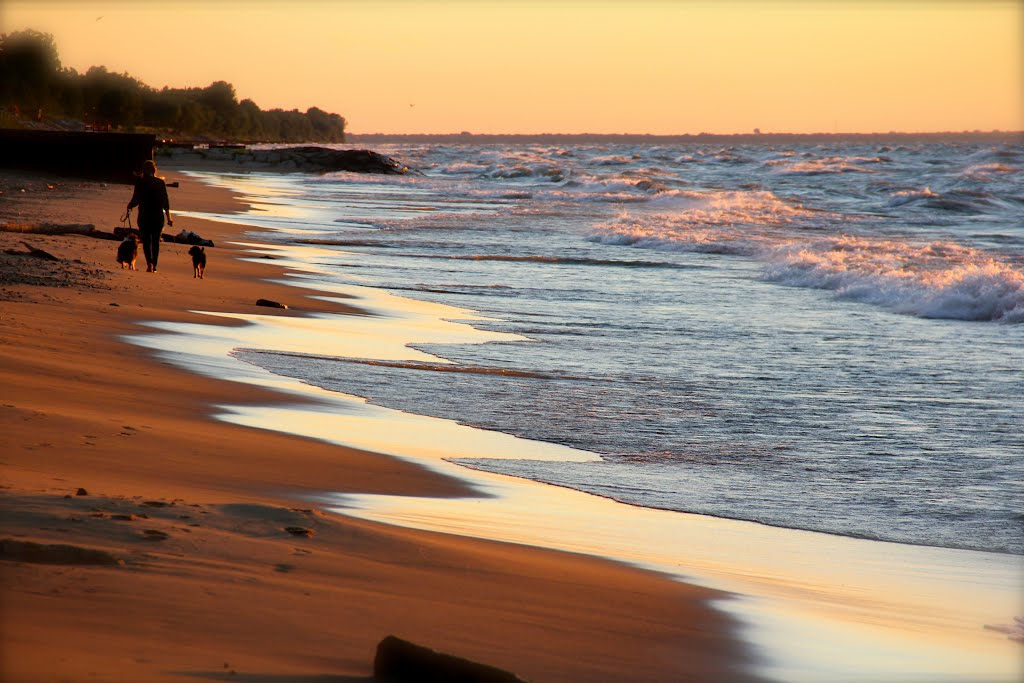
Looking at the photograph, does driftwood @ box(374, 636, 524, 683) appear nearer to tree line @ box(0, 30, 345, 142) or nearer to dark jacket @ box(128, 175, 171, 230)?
dark jacket @ box(128, 175, 171, 230)

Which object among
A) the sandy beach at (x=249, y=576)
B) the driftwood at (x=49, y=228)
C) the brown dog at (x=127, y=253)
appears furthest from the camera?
the driftwood at (x=49, y=228)

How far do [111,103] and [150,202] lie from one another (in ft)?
311

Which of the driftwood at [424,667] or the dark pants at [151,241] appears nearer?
the driftwood at [424,667]

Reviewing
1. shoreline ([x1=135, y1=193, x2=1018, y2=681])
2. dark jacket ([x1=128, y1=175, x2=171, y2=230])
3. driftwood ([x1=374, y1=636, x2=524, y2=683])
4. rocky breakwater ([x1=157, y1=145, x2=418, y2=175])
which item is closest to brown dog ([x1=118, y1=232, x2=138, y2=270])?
dark jacket ([x1=128, y1=175, x2=171, y2=230])

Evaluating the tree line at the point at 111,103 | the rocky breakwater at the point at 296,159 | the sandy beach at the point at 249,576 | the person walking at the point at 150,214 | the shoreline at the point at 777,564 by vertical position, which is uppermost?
the tree line at the point at 111,103

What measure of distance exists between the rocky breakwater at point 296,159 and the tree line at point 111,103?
33.7ft

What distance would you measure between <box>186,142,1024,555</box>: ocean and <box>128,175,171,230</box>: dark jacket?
2440 mm

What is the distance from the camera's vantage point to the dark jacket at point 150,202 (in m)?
15.5

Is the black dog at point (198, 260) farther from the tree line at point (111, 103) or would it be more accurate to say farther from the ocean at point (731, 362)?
the tree line at point (111, 103)

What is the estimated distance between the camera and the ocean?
7.04 m

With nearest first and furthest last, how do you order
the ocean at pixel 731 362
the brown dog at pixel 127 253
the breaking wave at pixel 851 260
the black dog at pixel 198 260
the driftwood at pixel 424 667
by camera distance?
the driftwood at pixel 424 667
the ocean at pixel 731 362
the brown dog at pixel 127 253
the black dog at pixel 198 260
the breaking wave at pixel 851 260

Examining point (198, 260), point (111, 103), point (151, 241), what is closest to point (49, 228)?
point (151, 241)

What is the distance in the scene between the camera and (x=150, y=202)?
611 inches

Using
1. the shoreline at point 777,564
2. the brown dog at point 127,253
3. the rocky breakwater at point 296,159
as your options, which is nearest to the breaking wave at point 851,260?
the brown dog at point 127,253
